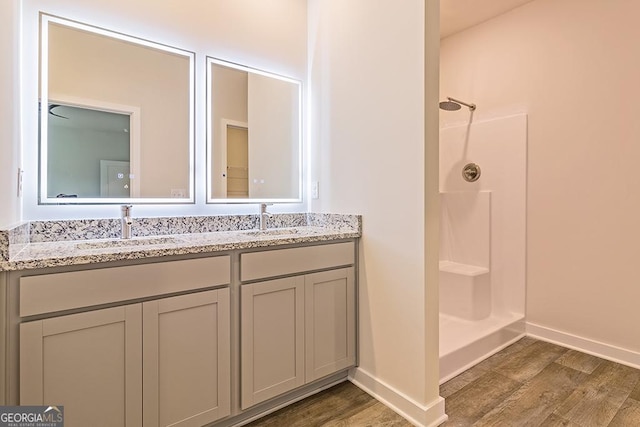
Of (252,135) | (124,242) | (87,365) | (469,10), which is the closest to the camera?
(87,365)

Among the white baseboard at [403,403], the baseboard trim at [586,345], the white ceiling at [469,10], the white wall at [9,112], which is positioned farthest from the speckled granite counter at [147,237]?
the white ceiling at [469,10]

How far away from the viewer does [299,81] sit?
96.3 inches

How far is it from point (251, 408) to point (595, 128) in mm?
2844

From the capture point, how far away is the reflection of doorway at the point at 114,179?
171 cm

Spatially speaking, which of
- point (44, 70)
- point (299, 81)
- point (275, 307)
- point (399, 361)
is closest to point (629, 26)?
point (299, 81)

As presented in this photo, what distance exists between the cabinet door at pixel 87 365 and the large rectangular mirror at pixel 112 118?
0.76 metres

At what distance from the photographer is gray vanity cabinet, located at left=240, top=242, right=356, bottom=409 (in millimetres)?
1564

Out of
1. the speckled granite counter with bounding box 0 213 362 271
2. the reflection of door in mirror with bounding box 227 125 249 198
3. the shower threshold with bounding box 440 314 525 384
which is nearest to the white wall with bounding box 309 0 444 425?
the speckled granite counter with bounding box 0 213 362 271

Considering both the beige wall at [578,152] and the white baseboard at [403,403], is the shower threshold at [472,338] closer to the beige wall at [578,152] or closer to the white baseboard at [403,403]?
the beige wall at [578,152]

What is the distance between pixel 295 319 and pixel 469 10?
2843 mm

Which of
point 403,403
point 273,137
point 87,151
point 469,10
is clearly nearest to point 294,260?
point 403,403

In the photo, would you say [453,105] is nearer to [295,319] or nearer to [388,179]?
[388,179]

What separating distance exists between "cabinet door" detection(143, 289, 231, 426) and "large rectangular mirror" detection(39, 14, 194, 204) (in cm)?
76

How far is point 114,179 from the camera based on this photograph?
1.73m
